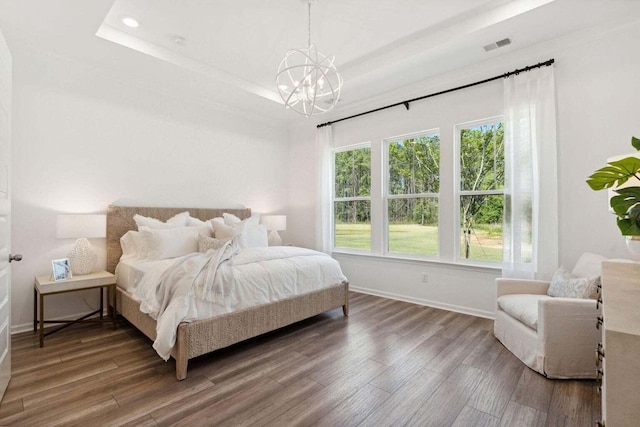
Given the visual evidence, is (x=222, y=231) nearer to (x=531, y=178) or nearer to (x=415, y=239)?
(x=415, y=239)

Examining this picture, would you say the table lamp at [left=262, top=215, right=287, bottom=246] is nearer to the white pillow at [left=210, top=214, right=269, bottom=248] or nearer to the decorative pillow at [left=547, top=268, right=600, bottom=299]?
the white pillow at [left=210, top=214, right=269, bottom=248]

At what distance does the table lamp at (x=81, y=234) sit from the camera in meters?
2.90

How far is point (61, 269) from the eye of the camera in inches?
114

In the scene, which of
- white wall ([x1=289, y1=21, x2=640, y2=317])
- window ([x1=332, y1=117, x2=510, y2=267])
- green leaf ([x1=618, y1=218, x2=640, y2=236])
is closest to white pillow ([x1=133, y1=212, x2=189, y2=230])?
window ([x1=332, y1=117, x2=510, y2=267])

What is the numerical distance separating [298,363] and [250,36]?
3112 mm

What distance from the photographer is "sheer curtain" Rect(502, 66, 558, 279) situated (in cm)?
297

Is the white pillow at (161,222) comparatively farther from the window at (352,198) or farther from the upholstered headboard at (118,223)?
the window at (352,198)

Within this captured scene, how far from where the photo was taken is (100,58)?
128 inches

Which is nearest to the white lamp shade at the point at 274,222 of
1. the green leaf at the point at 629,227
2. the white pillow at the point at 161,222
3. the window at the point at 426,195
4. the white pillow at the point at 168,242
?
the window at the point at 426,195

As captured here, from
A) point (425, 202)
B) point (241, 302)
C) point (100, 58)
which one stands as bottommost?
point (241, 302)

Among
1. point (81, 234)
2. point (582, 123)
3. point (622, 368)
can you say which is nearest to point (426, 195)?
point (582, 123)

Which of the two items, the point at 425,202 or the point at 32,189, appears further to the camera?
the point at 425,202

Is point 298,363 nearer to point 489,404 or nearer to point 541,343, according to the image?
point 489,404

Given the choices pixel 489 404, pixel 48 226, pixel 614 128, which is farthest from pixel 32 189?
pixel 614 128
